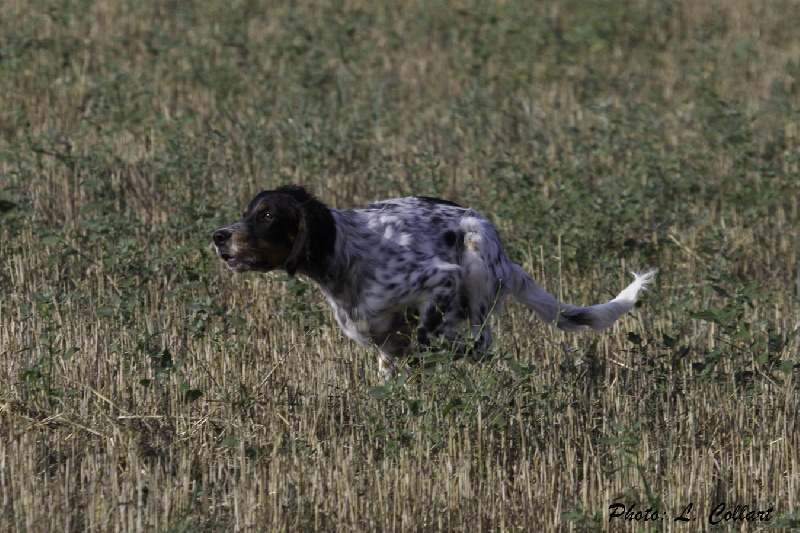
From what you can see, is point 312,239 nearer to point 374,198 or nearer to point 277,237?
point 277,237

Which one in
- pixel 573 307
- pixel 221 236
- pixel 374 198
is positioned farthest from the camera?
pixel 374 198

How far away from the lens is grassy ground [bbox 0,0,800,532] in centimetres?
405

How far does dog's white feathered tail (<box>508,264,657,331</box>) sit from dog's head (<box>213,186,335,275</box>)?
99 centimetres

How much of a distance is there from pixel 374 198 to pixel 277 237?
10.0 feet

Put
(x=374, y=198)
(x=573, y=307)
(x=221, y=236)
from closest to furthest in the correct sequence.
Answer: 1. (x=221, y=236)
2. (x=573, y=307)
3. (x=374, y=198)

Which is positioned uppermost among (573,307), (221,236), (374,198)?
(221,236)

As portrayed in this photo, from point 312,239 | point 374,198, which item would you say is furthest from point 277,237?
point 374,198

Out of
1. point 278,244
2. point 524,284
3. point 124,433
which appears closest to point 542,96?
point 524,284

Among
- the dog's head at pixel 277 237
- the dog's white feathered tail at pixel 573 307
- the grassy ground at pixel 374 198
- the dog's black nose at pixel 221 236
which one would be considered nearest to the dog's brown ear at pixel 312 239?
the dog's head at pixel 277 237

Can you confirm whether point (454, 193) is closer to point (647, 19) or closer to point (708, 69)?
point (708, 69)

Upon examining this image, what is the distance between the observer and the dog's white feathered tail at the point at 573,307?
17.4 ft

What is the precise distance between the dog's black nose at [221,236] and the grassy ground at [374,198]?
55 centimetres

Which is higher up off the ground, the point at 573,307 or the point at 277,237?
the point at 277,237

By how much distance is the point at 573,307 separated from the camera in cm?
532
